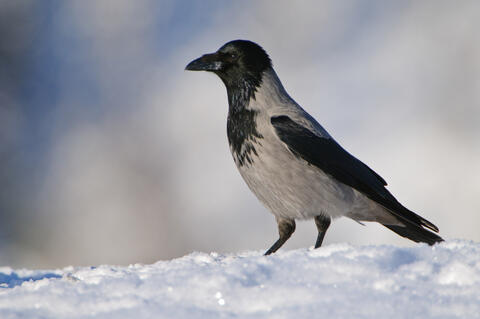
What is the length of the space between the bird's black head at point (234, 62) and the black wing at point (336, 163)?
617 mm

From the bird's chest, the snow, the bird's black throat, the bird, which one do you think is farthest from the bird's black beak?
the snow

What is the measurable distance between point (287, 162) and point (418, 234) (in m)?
1.40

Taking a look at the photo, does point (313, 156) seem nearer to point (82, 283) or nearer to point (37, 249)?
point (82, 283)

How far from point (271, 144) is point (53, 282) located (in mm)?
2036

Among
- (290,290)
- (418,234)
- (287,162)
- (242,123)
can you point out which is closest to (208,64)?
(242,123)

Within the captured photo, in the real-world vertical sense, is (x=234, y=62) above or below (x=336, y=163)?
above

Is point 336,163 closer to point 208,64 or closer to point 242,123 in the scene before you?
point 242,123

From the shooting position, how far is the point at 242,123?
4.49 metres

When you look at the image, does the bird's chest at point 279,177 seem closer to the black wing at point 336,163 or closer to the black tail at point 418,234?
the black wing at point 336,163

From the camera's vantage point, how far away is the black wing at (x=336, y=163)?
433cm

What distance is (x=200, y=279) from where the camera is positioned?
2.40 m

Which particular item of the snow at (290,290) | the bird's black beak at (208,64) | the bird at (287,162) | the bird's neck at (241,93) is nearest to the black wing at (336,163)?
the bird at (287,162)

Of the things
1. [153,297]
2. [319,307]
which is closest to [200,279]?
[153,297]

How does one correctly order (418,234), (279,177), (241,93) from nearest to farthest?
(279,177)
(241,93)
(418,234)
